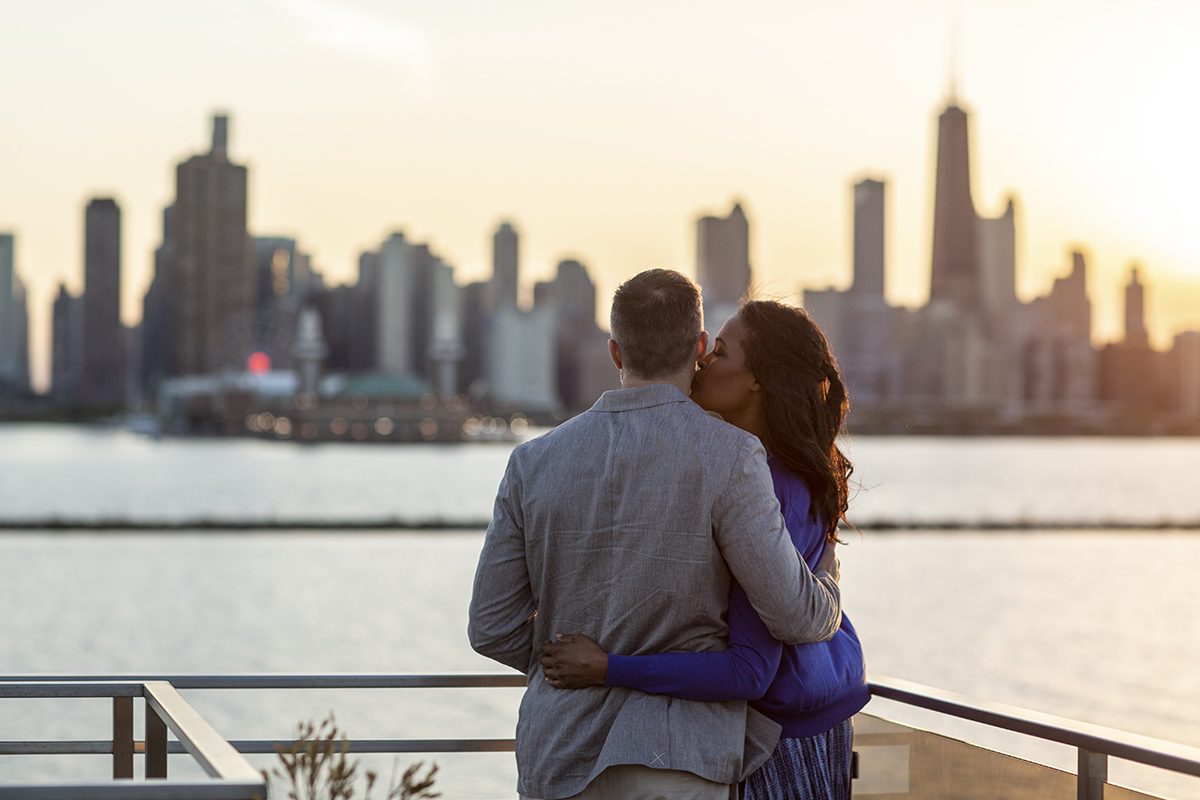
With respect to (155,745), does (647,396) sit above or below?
above

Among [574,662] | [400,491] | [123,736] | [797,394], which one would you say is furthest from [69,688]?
[400,491]

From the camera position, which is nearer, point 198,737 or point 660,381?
point 198,737

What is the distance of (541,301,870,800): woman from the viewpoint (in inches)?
150

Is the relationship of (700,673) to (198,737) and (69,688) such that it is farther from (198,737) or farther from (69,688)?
(69,688)

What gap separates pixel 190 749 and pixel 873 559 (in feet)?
199

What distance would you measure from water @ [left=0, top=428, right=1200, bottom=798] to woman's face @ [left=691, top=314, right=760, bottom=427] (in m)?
1.36

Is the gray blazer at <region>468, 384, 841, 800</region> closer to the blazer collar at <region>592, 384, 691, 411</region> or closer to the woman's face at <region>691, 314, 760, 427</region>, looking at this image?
the blazer collar at <region>592, 384, 691, 411</region>

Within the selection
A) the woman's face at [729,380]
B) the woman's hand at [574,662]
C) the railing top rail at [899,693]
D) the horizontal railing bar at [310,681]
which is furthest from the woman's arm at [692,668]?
the horizontal railing bar at [310,681]

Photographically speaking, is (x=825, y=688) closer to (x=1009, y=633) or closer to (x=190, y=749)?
(x=190, y=749)

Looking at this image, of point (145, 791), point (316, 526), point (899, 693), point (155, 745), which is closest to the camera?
point (145, 791)

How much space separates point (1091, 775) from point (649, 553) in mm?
1179

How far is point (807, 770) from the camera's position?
13.1ft

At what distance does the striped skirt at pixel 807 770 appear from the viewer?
393 centimetres

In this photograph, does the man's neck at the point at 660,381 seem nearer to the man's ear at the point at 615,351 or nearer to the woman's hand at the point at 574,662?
the man's ear at the point at 615,351
